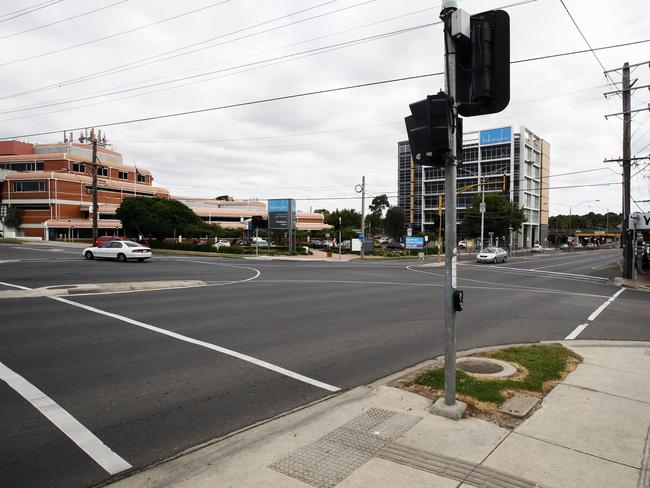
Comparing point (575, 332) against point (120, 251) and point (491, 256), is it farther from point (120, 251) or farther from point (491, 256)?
point (491, 256)

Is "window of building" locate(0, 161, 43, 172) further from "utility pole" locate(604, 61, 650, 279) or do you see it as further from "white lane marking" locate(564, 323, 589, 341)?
"white lane marking" locate(564, 323, 589, 341)

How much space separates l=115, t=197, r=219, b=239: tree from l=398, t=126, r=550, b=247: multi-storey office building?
172ft

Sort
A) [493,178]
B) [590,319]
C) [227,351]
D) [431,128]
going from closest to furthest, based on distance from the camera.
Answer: [431,128] < [227,351] < [590,319] < [493,178]

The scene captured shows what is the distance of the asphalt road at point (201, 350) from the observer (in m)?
4.34

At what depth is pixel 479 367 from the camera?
21.2 feet

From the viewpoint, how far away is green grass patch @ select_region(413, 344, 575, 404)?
5382 mm

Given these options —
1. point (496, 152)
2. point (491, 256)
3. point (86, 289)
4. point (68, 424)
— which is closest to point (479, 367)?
point (68, 424)

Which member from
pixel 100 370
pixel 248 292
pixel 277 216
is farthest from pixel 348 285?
pixel 277 216

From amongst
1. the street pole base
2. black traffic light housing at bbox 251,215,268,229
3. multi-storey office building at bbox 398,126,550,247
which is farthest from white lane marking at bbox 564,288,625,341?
multi-storey office building at bbox 398,126,550,247

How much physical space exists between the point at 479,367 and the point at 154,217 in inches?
1774

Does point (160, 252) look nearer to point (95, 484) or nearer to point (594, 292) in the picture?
point (594, 292)

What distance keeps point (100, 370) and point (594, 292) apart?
1878 cm

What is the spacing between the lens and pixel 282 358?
280 inches

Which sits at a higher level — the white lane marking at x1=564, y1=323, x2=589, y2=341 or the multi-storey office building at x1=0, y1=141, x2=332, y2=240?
the multi-storey office building at x1=0, y1=141, x2=332, y2=240
